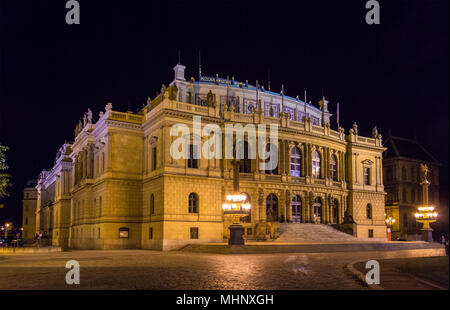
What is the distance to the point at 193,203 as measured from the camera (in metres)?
45.9

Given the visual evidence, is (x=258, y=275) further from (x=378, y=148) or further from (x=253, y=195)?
(x=378, y=148)

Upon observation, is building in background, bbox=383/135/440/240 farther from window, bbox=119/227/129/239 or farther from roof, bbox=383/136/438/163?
window, bbox=119/227/129/239

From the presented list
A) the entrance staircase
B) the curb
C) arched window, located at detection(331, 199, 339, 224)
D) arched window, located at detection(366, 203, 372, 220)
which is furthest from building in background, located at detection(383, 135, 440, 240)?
the curb

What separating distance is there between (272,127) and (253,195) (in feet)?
25.5

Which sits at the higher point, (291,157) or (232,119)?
(232,119)

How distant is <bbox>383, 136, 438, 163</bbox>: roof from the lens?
8156cm

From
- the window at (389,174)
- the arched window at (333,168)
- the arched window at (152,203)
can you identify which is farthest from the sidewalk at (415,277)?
the window at (389,174)

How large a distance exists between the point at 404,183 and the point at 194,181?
45901 mm

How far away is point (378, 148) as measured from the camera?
64375 millimetres

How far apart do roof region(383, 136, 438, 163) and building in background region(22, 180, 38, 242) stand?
80330 mm

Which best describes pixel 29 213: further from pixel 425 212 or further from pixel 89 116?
pixel 425 212

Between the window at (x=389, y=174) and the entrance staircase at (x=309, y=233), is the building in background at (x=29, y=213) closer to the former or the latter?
the window at (x=389, y=174)

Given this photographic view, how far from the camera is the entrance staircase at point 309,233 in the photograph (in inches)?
1834

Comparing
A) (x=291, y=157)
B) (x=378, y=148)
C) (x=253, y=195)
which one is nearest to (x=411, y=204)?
(x=378, y=148)
